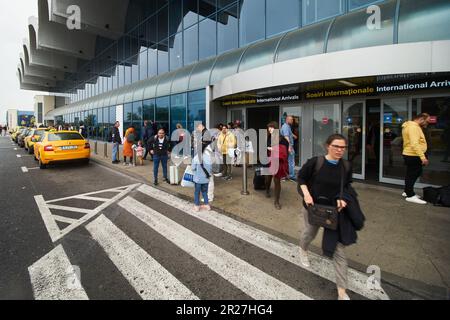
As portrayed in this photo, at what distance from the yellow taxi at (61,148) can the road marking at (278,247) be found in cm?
731

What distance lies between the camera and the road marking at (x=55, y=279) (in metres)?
2.75

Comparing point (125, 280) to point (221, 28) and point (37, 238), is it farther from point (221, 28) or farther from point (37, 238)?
point (221, 28)

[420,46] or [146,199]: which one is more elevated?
[420,46]

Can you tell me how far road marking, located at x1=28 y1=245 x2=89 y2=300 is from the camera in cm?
275

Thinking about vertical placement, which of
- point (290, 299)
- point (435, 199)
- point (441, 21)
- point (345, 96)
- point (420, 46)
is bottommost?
point (290, 299)

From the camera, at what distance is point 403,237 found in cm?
418

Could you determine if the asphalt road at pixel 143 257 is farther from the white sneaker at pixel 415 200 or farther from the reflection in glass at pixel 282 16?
the reflection in glass at pixel 282 16

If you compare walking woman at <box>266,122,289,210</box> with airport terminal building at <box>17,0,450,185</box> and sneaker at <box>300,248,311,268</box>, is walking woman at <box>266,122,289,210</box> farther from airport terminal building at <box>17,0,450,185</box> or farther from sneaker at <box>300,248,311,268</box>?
airport terminal building at <box>17,0,450,185</box>

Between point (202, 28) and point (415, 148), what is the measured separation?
12.5 meters

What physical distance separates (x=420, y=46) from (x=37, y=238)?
351 inches

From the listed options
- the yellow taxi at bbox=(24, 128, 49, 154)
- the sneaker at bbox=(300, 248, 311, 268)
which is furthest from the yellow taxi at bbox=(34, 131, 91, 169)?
the sneaker at bbox=(300, 248, 311, 268)

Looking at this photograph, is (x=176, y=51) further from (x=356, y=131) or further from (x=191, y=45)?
(x=356, y=131)

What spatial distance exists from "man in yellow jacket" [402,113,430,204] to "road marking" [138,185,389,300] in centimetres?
396

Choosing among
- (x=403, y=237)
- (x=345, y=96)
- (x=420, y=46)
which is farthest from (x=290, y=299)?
(x=345, y=96)
